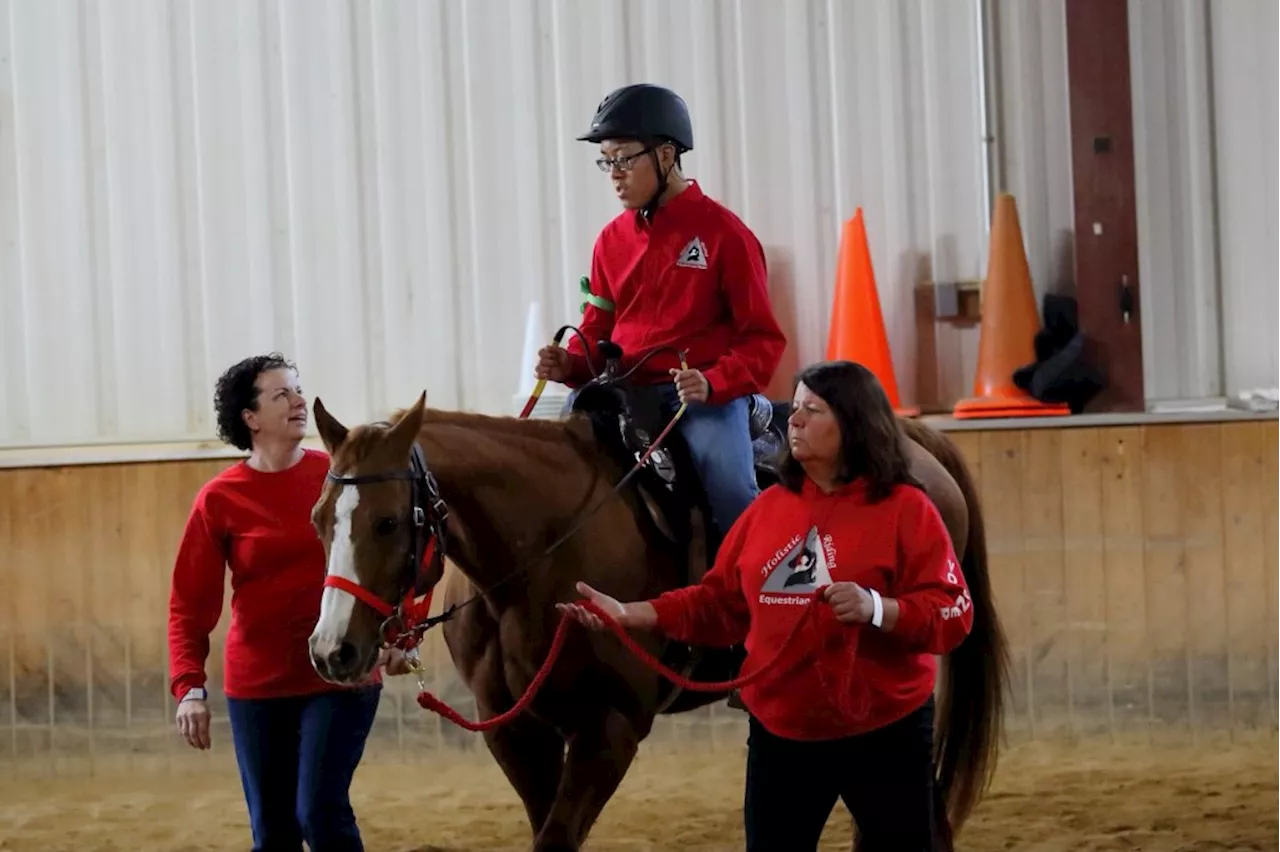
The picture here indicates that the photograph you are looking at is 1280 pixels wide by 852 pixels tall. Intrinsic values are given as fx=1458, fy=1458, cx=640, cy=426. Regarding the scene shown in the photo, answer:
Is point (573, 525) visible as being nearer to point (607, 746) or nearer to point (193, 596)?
point (607, 746)

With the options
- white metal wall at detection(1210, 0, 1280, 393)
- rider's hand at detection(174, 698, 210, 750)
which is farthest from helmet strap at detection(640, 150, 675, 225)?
white metal wall at detection(1210, 0, 1280, 393)

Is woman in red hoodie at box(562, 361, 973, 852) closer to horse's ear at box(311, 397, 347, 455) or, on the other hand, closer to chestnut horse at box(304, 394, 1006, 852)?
chestnut horse at box(304, 394, 1006, 852)

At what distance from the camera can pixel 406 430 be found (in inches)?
107

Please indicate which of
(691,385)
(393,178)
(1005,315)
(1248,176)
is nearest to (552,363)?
(691,385)

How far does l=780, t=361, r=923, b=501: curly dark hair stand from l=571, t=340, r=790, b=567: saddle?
2.92 feet

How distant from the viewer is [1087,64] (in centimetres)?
611

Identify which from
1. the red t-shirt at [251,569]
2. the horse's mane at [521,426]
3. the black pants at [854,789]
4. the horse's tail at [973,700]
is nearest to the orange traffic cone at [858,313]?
the horse's tail at [973,700]

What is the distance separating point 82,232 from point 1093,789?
4.82 meters

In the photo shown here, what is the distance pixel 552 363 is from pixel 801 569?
3.80 ft

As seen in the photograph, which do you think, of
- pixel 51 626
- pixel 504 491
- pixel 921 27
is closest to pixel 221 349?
pixel 51 626

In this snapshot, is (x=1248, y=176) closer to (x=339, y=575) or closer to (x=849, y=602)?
(x=849, y=602)

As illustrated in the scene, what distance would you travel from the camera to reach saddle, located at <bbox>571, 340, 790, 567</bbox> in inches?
134

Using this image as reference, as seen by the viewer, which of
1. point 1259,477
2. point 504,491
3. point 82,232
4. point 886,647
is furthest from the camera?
point 82,232

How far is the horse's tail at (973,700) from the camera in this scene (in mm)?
3916
